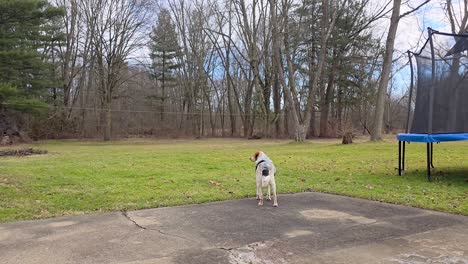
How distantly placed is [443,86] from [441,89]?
0.31ft

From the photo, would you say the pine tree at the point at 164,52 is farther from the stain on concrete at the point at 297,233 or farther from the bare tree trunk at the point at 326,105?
the stain on concrete at the point at 297,233

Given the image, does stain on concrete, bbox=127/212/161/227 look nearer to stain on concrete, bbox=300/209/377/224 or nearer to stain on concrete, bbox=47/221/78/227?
stain on concrete, bbox=47/221/78/227

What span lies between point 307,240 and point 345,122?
36.7m

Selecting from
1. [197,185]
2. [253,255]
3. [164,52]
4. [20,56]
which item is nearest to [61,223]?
[253,255]

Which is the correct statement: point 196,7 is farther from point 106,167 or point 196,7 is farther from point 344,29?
point 106,167

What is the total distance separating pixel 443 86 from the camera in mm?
8516

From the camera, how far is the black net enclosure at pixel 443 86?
834 cm

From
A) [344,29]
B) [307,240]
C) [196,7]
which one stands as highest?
[196,7]

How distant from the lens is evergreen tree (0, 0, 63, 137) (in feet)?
77.8

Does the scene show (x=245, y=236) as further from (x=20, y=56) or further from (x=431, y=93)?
(x=20, y=56)

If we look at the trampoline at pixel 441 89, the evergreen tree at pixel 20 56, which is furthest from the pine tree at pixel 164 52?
the trampoline at pixel 441 89

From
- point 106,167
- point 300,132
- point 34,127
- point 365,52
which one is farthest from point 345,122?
point 106,167

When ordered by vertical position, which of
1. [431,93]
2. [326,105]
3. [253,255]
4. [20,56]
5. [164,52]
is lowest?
[253,255]

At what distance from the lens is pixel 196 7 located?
38375mm
